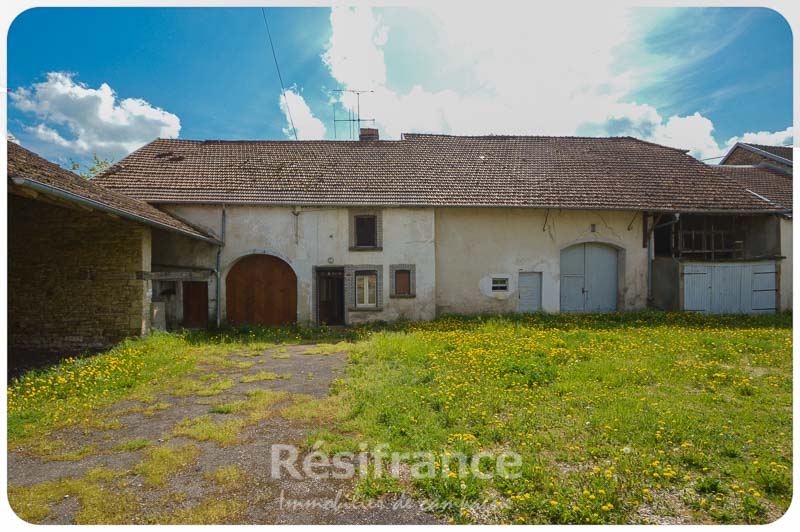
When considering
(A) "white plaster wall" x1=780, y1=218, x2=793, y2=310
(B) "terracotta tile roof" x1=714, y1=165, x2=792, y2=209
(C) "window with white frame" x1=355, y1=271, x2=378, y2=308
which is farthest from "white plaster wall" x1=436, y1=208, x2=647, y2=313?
(B) "terracotta tile roof" x1=714, y1=165, x2=792, y2=209

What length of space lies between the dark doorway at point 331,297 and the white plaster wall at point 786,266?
1408cm

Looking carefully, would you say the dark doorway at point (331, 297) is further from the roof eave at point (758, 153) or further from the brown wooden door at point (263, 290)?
the roof eave at point (758, 153)

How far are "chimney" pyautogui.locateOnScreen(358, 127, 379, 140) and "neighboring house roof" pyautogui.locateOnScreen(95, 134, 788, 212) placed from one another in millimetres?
1799

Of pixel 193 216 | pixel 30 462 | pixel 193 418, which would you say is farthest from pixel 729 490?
pixel 193 216

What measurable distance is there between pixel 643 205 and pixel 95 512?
14825mm

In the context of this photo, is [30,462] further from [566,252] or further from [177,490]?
[566,252]

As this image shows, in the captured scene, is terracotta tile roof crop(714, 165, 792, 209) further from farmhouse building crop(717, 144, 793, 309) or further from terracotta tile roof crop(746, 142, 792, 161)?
terracotta tile roof crop(746, 142, 792, 161)

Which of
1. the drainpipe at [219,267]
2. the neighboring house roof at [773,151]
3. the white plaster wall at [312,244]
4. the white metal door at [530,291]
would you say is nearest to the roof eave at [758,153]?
the neighboring house roof at [773,151]

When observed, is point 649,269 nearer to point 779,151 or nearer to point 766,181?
point 766,181

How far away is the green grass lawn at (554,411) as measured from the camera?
325 centimetres

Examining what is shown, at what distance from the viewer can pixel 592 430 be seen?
4414 mm

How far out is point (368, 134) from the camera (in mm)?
17750

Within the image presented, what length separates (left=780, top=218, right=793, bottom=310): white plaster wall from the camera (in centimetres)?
1290

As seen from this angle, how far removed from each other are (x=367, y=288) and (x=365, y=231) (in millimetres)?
1833
